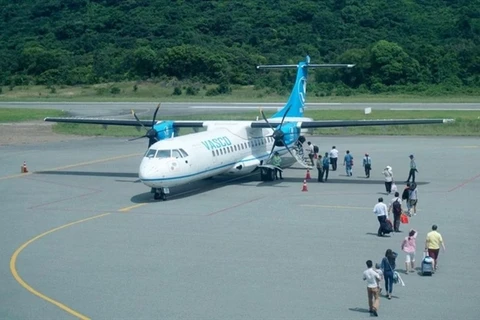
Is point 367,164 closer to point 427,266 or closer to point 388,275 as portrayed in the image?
point 427,266

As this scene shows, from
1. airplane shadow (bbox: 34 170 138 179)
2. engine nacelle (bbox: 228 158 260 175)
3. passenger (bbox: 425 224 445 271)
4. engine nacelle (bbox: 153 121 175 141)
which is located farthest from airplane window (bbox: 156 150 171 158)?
passenger (bbox: 425 224 445 271)

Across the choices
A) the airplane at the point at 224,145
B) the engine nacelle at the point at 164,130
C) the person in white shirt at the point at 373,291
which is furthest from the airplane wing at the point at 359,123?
the person in white shirt at the point at 373,291

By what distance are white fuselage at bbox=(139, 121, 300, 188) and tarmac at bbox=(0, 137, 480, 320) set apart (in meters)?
0.85

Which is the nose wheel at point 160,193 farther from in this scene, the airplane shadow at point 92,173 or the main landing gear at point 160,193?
the airplane shadow at point 92,173

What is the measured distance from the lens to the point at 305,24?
357 ft

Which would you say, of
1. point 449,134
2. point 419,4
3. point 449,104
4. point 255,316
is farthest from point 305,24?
point 255,316

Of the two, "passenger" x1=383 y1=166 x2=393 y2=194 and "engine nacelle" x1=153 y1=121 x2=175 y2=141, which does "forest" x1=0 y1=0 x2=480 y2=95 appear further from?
"passenger" x1=383 y1=166 x2=393 y2=194

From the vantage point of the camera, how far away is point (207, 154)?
30844 millimetres

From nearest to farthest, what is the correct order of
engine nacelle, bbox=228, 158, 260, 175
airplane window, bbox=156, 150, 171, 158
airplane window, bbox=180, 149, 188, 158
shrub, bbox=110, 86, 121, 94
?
airplane window, bbox=156, 150, 171, 158 → airplane window, bbox=180, 149, 188, 158 → engine nacelle, bbox=228, 158, 260, 175 → shrub, bbox=110, 86, 121, 94

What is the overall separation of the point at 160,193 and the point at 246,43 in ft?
256

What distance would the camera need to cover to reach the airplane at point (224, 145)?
2870 centimetres

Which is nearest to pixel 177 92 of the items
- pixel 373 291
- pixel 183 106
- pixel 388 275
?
pixel 183 106

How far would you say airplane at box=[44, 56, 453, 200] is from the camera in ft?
94.2

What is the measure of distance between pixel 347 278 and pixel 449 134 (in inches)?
1436
